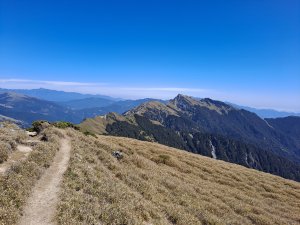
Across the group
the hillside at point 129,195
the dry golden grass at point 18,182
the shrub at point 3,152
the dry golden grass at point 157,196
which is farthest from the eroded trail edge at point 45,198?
the shrub at point 3,152

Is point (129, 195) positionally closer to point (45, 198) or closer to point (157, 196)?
point (157, 196)

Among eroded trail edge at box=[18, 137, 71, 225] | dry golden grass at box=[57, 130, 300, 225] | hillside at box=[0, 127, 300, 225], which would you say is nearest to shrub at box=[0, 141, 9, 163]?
hillside at box=[0, 127, 300, 225]

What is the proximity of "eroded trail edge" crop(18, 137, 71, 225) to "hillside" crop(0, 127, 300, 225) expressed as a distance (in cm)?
10

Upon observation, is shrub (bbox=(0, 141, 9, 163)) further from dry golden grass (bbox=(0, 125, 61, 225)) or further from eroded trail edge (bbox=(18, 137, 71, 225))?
eroded trail edge (bbox=(18, 137, 71, 225))

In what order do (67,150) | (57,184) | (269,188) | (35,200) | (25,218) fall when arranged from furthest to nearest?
1. (269,188)
2. (67,150)
3. (57,184)
4. (35,200)
5. (25,218)

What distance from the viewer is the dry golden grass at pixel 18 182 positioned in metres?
13.4

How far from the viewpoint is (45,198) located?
1688 centimetres

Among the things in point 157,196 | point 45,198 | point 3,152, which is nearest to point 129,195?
point 157,196

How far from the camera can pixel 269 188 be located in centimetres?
4012

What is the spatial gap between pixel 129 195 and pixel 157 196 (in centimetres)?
351

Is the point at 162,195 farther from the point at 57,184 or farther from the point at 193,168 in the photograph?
the point at 193,168

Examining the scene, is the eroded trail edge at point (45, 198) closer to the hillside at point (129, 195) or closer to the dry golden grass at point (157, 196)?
the hillside at point (129, 195)

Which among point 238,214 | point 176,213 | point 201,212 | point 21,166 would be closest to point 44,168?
point 21,166

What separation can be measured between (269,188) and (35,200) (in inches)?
1302
